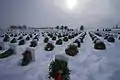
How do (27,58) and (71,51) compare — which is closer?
A: (27,58)

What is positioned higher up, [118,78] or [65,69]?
[65,69]

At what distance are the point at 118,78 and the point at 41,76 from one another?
5773 mm

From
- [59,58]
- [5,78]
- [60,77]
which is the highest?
[59,58]

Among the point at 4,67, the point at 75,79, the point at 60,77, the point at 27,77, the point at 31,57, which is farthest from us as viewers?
the point at 31,57

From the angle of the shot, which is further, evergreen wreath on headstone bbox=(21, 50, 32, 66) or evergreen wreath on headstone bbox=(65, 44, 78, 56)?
evergreen wreath on headstone bbox=(65, 44, 78, 56)

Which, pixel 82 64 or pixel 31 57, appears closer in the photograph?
pixel 82 64

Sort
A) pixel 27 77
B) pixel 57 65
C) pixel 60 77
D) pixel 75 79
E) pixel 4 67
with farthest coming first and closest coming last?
pixel 4 67, pixel 27 77, pixel 75 79, pixel 57 65, pixel 60 77

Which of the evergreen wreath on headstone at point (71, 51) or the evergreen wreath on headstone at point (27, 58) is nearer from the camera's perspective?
the evergreen wreath on headstone at point (27, 58)

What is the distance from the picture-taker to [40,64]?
55.9 ft

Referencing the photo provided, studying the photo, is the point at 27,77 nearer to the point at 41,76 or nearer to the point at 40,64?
the point at 41,76

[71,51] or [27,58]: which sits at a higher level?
[71,51]

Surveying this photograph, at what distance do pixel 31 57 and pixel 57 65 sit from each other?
24.0ft

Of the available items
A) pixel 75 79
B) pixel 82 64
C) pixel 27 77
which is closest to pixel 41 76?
pixel 27 77

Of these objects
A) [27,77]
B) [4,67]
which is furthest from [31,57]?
[27,77]
